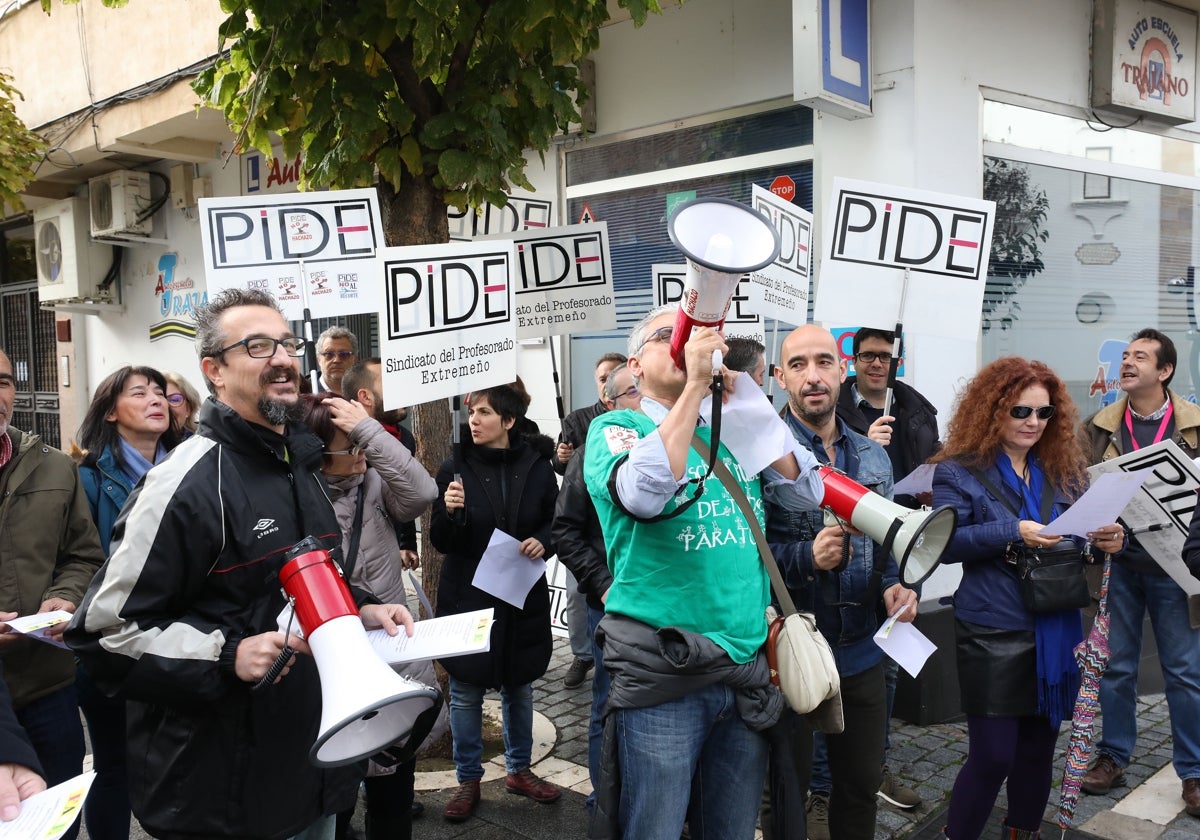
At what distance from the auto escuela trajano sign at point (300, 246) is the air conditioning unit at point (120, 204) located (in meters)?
9.25

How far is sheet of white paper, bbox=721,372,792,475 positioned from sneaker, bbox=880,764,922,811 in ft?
7.45

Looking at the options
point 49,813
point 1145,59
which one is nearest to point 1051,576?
point 49,813

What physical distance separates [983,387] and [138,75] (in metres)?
10.1

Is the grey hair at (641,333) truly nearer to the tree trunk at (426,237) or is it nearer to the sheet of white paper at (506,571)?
the sheet of white paper at (506,571)

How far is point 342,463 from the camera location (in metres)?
3.62

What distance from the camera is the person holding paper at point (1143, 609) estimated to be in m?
4.42

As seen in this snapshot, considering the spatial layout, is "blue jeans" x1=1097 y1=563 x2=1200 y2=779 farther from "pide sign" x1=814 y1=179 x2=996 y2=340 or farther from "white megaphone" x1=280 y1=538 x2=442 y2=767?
"white megaphone" x1=280 y1=538 x2=442 y2=767

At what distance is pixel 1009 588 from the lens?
3434mm

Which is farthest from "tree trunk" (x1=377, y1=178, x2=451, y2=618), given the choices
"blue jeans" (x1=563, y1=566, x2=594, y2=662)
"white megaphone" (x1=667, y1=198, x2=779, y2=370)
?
"white megaphone" (x1=667, y1=198, x2=779, y2=370)

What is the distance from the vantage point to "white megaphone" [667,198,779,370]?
2.16 meters

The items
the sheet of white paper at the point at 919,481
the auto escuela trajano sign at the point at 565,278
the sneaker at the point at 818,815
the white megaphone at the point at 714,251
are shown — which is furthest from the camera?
the auto escuela trajano sign at the point at 565,278

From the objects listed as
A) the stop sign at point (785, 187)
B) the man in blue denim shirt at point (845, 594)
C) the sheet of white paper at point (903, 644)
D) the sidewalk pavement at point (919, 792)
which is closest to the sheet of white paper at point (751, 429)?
the man in blue denim shirt at point (845, 594)

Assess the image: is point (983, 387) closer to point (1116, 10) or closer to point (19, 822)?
point (19, 822)

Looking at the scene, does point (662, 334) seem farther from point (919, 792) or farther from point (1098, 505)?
point (919, 792)
